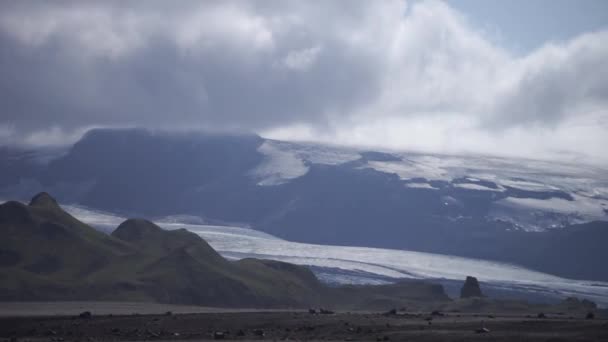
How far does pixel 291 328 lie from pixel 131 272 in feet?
156

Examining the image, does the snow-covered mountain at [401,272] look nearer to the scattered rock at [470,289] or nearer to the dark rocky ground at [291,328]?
the scattered rock at [470,289]

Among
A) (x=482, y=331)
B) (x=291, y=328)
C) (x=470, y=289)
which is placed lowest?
(x=291, y=328)

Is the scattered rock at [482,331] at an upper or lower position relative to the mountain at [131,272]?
lower

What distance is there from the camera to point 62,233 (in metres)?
102

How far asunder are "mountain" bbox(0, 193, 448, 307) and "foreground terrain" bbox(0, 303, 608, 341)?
27.3 meters

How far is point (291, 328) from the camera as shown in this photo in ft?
172

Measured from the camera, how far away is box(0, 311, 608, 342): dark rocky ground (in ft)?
147

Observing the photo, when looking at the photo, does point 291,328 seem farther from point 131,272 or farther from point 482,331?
point 131,272

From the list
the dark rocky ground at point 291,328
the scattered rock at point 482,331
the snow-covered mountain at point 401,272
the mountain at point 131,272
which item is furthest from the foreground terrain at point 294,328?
the snow-covered mountain at point 401,272

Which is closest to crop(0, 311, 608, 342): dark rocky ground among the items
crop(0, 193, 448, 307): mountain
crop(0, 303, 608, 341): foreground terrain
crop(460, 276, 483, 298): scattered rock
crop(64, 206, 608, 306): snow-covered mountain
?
crop(0, 303, 608, 341): foreground terrain

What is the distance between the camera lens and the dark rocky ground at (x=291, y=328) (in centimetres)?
4466

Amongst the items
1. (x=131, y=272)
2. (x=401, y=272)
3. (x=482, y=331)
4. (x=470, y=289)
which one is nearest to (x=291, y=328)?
(x=482, y=331)

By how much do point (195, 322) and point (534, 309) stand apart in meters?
41.9

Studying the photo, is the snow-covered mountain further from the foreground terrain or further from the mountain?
the foreground terrain
